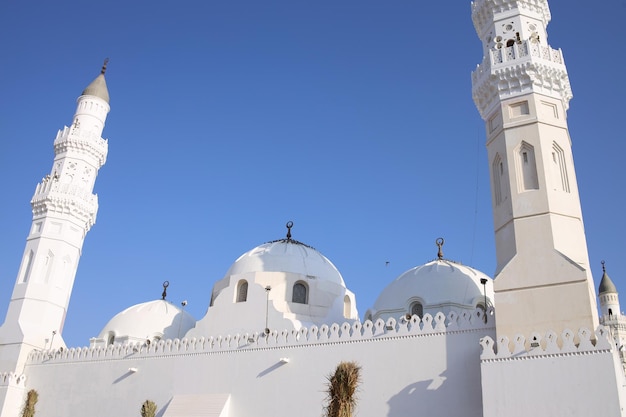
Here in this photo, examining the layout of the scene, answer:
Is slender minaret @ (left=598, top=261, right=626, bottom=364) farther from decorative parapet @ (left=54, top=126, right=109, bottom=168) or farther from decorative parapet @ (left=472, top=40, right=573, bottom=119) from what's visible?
decorative parapet @ (left=54, top=126, right=109, bottom=168)

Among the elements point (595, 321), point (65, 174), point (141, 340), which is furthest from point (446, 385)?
point (65, 174)

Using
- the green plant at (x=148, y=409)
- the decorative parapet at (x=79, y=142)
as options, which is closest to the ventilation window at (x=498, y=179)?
the green plant at (x=148, y=409)

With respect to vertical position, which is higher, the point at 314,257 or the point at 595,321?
the point at 314,257

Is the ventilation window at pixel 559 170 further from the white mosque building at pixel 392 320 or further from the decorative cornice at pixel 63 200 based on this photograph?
the decorative cornice at pixel 63 200

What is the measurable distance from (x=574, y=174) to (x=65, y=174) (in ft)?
54.0

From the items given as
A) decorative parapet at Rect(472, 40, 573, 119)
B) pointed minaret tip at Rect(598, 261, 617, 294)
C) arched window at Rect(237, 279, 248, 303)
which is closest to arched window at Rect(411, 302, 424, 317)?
arched window at Rect(237, 279, 248, 303)

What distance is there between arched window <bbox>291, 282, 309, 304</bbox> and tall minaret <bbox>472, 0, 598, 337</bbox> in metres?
7.28

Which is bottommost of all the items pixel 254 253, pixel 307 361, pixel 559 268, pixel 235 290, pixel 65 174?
pixel 307 361

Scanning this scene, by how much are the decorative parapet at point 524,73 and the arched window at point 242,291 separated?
8.93 meters

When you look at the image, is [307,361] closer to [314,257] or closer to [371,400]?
[371,400]

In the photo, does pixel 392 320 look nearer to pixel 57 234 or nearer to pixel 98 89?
pixel 57 234

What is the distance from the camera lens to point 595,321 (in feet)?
36.3

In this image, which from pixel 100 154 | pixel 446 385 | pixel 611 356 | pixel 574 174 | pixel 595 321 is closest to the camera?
pixel 611 356

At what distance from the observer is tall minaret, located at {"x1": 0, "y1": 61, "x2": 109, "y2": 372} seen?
18.2 metres
